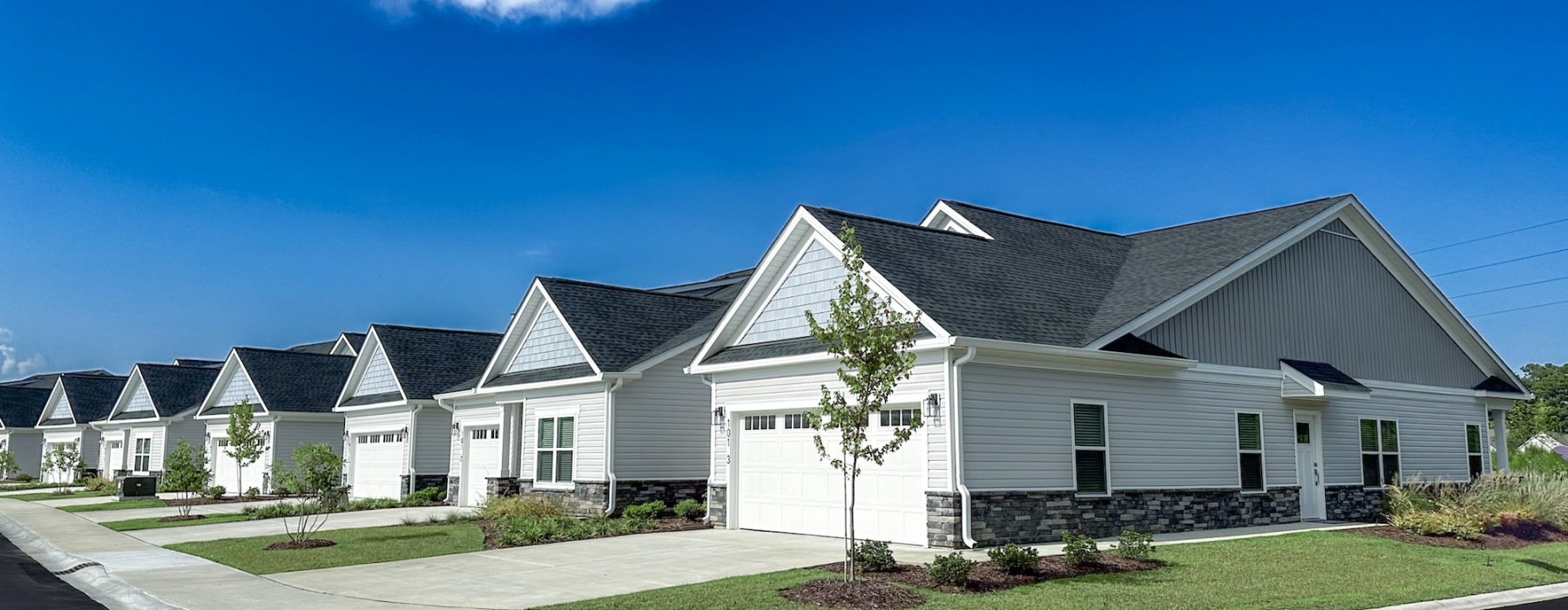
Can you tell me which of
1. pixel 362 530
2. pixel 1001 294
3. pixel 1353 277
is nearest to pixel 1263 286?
pixel 1353 277

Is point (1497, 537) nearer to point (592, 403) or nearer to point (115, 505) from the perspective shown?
point (592, 403)

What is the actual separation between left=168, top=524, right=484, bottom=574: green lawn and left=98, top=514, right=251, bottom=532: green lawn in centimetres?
500

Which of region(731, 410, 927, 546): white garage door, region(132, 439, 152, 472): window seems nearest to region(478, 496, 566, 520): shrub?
region(731, 410, 927, 546): white garage door

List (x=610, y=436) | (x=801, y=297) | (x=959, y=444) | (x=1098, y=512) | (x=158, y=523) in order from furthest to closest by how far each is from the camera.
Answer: (x=158, y=523) < (x=610, y=436) < (x=801, y=297) < (x=1098, y=512) < (x=959, y=444)

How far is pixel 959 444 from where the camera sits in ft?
51.6

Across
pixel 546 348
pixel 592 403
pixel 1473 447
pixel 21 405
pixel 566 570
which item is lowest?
pixel 566 570

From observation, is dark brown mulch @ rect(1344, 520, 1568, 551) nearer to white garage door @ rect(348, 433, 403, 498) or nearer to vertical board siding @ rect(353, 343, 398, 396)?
white garage door @ rect(348, 433, 403, 498)

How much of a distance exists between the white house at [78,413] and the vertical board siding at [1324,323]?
50.9 m

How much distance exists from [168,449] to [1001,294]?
1528 inches

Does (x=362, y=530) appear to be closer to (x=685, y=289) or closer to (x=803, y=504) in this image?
(x=803, y=504)

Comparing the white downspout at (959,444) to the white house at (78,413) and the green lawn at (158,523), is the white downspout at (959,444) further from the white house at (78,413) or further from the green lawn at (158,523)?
the white house at (78,413)

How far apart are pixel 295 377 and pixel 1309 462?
33.9 m

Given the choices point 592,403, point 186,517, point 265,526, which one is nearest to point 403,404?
point 186,517

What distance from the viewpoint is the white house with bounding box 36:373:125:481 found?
53.3 meters
